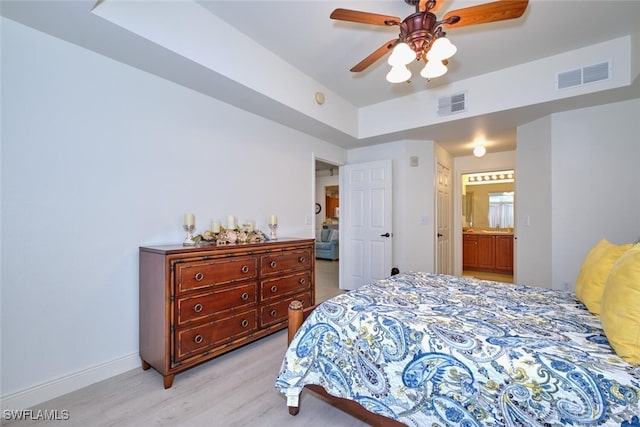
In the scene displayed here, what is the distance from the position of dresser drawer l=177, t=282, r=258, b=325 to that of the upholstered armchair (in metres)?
5.14

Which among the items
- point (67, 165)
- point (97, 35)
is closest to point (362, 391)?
point (67, 165)

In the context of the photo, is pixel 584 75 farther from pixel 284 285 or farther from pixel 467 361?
pixel 284 285

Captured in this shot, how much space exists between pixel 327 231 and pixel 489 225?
4245 mm

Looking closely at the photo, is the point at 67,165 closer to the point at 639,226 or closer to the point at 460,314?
the point at 460,314

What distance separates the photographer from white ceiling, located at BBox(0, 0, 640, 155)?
5.94 ft

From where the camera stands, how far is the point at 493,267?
6047 millimetres

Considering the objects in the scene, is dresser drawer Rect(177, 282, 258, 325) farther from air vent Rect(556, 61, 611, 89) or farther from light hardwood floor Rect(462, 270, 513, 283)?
light hardwood floor Rect(462, 270, 513, 283)

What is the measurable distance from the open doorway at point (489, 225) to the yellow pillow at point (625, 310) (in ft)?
16.1

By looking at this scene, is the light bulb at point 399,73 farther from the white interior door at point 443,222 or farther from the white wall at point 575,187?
the white interior door at point 443,222

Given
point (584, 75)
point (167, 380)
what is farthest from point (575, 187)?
point (167, 380)

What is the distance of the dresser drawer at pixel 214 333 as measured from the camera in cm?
198

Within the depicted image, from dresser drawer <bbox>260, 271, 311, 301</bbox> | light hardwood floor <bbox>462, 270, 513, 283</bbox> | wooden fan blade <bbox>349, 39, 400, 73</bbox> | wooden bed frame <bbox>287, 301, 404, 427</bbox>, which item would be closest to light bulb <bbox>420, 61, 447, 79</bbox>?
wooden fan blade <bbox>349, 39, 400, 73</bbox>

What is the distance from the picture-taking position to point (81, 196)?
195 centimetres

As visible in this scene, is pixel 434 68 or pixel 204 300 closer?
pixel 434 68
